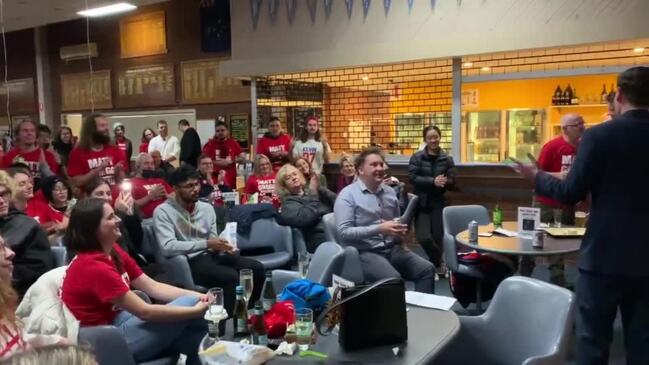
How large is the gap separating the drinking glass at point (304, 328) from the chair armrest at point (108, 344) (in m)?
0.63

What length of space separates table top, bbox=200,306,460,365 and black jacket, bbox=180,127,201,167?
6.58 meters

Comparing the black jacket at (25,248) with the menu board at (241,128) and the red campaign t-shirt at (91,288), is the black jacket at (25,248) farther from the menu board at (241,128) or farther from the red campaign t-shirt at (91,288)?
the menu board at (241,128)

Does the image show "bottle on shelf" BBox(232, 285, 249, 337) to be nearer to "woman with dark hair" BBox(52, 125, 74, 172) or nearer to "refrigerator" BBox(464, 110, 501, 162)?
"refrigerator" BBox(464, 110, 501, 162)

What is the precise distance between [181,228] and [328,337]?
209 cm

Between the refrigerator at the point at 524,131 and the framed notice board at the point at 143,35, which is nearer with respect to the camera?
the refrigerator at the point at 524,131

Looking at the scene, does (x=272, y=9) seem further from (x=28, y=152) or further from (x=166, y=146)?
(x=28, y=152)

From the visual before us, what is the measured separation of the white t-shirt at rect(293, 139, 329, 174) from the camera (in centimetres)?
670

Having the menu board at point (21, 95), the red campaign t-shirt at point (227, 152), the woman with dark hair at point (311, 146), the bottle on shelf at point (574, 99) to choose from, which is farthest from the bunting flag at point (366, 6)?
the menu board at point (21, 95)

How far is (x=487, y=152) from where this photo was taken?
7535mm

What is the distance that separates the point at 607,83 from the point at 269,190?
180 inches

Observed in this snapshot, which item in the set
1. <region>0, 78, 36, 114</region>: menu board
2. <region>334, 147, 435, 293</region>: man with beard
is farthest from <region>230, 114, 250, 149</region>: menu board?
<region>0, 78, 36, 114</region>: menu board

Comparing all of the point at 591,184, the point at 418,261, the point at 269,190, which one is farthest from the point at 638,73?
the point at 269,190

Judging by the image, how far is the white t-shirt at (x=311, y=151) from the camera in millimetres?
6695

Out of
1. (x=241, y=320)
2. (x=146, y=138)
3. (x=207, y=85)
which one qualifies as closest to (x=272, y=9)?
(x=207, y=85)
